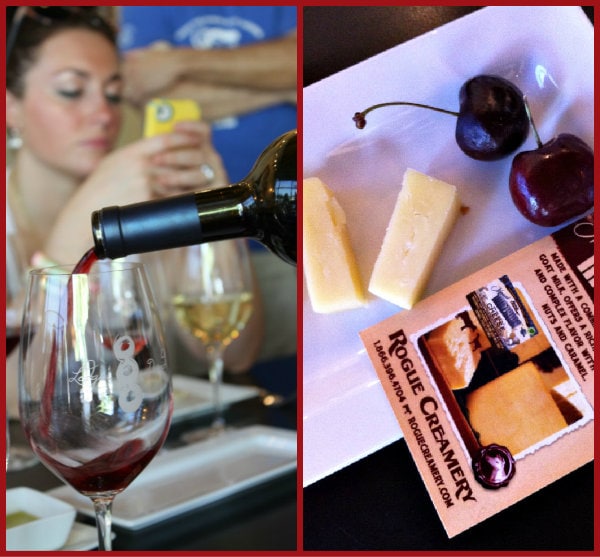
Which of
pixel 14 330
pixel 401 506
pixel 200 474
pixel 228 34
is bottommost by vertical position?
pixel 401 506

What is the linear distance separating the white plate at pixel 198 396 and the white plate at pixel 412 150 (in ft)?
1.50

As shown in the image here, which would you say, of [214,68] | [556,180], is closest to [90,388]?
[556,180]

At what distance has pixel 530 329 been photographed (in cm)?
41

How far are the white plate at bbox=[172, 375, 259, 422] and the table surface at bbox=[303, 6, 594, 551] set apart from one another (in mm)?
476

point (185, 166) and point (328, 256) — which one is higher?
point (185, 166)

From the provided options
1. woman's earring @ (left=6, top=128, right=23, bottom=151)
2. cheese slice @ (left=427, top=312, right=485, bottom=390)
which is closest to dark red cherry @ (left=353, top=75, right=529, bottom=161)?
cheese slice @ (left=427, top=312, right=485, bottom=390)

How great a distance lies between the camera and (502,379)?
406mm

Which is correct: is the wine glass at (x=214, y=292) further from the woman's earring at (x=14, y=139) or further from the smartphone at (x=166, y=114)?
the woman's earring at (x=14, y=139)

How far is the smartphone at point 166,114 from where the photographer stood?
3.80 feet

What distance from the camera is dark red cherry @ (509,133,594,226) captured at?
0.42 metres

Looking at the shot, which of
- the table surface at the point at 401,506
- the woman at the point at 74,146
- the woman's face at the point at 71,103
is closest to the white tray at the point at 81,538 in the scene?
the table surface at the point at 401,506

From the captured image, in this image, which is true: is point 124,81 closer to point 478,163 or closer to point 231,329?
point 231,329

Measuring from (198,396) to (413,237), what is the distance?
571 mm

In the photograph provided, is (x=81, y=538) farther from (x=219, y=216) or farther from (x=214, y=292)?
(x=214, y=292)
